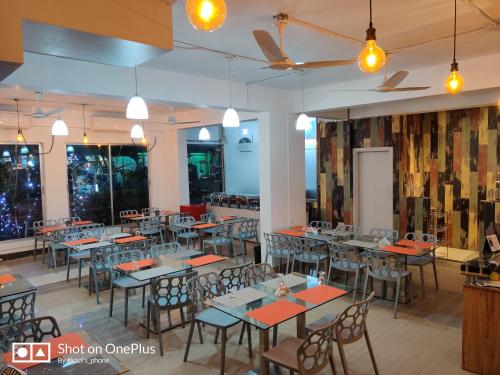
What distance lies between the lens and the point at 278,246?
603cm

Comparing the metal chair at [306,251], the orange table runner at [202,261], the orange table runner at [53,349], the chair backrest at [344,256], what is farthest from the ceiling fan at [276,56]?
the metal chair at [306,251]

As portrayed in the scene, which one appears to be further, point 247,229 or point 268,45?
point 247,229

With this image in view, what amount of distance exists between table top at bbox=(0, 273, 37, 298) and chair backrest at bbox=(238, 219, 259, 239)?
4.04 meters

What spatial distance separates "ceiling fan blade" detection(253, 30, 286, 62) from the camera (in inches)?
97.1

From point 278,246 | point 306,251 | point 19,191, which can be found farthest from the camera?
point 19,191

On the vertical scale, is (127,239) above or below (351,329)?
above

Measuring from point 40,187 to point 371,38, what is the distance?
8.12 meters

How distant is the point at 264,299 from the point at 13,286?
8.39 ft

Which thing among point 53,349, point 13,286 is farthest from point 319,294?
point 13,286

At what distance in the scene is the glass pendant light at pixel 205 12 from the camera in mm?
1813

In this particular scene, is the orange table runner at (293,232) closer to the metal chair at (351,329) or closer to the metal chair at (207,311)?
the metal chair at (207,311)

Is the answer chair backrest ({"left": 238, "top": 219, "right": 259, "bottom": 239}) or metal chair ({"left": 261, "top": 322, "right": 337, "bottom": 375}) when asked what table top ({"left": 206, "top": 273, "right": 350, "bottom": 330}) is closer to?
metal chair ({"left": 261, "top": 322, "right": 337, "bottom": 375})

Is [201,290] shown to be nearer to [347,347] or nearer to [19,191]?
[347,347]

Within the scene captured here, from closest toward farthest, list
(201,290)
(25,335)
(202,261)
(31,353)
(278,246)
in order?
(31,353)
(25,335)
(201,290)
(202,261)
(278,246)
